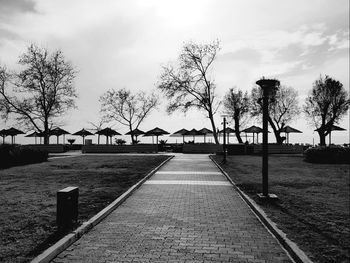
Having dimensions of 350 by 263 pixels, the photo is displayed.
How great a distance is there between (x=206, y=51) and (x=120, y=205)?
106 ft

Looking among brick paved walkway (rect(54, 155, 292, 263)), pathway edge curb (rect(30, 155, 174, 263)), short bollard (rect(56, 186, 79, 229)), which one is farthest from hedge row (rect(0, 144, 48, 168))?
short bollard (rect(56, 186, 79, 229))

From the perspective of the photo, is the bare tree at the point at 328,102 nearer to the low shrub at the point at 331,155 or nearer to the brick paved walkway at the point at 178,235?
the low shrub at the point at 331,155

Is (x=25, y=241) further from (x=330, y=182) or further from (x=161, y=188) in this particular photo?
(x=330, y=182)

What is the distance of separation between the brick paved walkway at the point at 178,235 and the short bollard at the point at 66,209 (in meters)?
0.46

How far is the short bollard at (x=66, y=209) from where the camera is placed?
618 centimetres

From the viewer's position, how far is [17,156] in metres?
21.3

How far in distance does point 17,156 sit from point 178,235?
1826 centimetres

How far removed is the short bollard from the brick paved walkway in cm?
46

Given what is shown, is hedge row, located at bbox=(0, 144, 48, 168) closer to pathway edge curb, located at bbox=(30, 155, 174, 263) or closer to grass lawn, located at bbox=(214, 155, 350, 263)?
pathway edge curb, located at bbox=(30, 155, 174, 263)

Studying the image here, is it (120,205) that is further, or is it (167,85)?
(167,85)

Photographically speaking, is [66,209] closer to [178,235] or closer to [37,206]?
[178,235]

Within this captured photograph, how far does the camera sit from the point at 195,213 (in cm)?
798

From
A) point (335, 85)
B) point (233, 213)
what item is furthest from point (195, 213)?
point (335, 85)

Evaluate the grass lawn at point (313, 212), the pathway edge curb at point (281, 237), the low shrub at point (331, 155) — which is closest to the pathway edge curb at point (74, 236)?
the pathway edge curb at point (281, 237)
